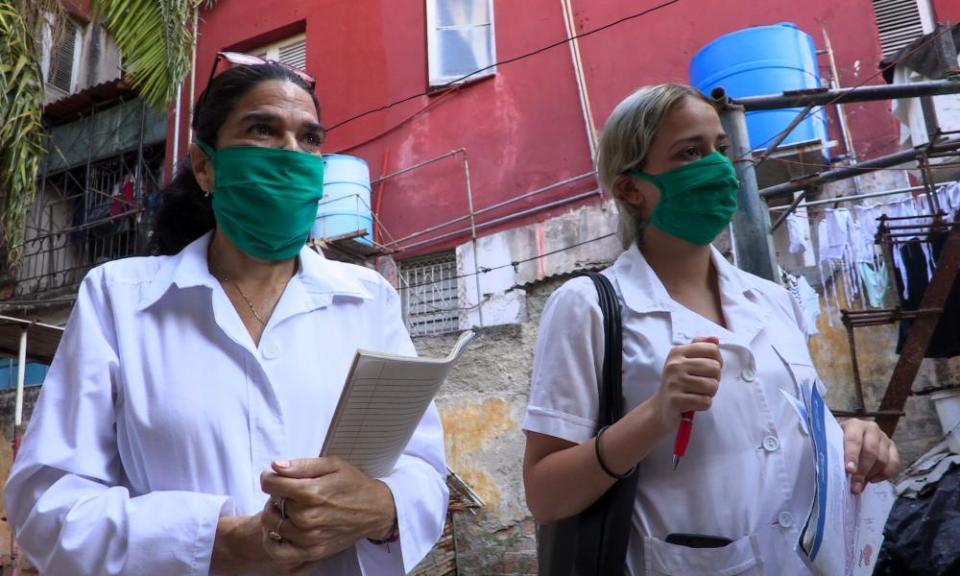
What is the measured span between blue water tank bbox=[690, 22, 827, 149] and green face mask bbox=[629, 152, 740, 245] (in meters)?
4.32

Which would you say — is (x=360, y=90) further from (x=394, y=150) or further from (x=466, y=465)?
(x=466, y=465)

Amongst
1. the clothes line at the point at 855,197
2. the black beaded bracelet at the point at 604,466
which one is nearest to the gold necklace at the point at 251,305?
the black beaded bracelet at the point at 604,466

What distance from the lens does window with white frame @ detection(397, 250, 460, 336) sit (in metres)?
7.65

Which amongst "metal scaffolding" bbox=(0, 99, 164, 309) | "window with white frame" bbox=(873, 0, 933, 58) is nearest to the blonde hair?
"window with white frame" bbox=(873, 0, 933, 58)

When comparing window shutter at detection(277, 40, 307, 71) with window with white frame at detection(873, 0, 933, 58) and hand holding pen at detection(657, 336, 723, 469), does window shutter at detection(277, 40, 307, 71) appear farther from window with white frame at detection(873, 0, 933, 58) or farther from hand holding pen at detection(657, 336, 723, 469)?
hand holding pen at detection(657, 336, 723, 469)

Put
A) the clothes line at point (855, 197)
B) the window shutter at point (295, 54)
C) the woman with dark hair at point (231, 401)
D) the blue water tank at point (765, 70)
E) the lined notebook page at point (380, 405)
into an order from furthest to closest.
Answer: the window shutter at point (295, 54) < the blue water tank at point (765, 70) < the clothes line at point (855, 197) < the woman with dark hair at point (231, 401) < the lined notebook page at point (380, 405)

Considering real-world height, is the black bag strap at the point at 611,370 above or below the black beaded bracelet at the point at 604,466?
above

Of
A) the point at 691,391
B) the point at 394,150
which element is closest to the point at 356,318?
the point at 691,391

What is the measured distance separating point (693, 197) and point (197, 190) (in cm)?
124

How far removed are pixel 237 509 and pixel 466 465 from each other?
5.71 meters

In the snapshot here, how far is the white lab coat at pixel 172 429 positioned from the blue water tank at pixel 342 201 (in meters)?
6.21

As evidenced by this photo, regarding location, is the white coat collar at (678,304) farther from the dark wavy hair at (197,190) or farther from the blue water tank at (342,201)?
the blue water tank at (342,201)

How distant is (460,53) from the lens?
8.11 m

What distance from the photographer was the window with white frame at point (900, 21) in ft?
21.4
